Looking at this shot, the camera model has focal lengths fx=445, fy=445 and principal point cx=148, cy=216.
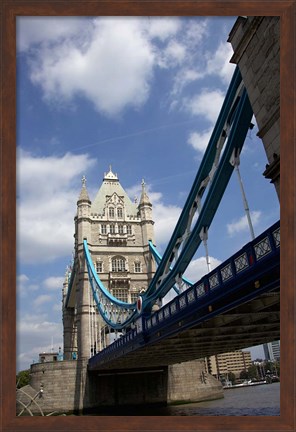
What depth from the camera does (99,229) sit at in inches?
2024

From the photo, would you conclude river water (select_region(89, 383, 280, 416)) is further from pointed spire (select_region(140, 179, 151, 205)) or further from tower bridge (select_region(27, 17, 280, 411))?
pointed spire (select_region(140, 179, 151, 205))

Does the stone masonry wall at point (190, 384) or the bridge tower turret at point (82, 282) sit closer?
the stone masonry wall at point (190, 384)

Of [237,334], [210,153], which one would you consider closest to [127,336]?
[237,334]

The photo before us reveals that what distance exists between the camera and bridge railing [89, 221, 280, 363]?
9.03 meters

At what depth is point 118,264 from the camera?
4981 cm

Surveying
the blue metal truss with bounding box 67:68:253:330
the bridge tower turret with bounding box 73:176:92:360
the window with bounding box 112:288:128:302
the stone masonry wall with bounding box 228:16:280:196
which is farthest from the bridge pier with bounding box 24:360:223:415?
the stone masonry wall with bounding box 228:16:280:196

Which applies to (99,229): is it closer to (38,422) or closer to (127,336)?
(127,336)

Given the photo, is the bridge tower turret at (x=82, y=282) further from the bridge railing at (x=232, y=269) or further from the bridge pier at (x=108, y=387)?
the bridge railing at (x=232, y=269)

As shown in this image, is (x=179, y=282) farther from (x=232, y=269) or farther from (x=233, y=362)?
(x=233, y=362)

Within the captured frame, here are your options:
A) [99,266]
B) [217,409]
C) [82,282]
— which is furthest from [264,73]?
[99,266]

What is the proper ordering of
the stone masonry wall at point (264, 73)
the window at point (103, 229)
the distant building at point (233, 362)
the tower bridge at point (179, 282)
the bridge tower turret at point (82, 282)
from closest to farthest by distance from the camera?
the stone masonry wall at point (264, 73) → the tower bridge at point (179, 282) → the bridge tower turret at point (82, 282) → the window at point (103, 229) → the distant building at point (233, 362)

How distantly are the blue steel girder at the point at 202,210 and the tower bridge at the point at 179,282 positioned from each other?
4cm

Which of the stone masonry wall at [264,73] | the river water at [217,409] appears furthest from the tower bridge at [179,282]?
the river water at [217,409]

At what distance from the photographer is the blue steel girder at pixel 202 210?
1177cm
